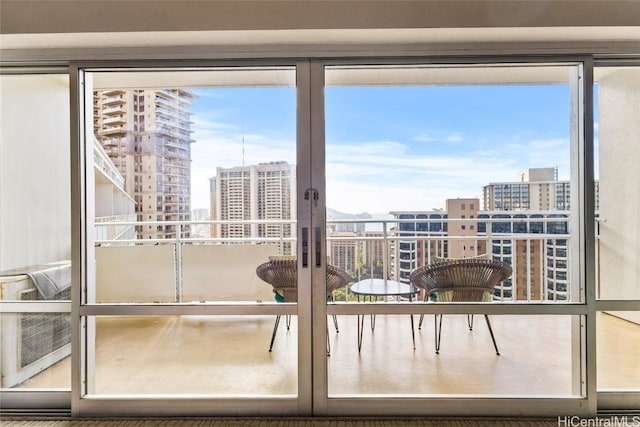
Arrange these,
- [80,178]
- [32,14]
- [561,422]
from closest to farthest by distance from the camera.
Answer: [32,14] → [561,422] → [80,178]

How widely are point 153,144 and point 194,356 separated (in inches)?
61.3

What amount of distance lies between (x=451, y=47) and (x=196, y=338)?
2582 millimetres

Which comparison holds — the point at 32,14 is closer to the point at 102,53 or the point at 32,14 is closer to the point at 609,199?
the point at 102,53

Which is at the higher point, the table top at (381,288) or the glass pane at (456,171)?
the glass pane at (456,171)

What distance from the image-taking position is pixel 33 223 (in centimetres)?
235

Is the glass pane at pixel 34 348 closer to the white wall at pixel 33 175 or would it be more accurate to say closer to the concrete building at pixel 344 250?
the white wall at pixel 33 175

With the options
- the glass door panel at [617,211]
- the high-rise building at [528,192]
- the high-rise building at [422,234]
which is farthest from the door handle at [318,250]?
the glass door panel at [617,211]

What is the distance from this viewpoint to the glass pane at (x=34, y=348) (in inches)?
89.9

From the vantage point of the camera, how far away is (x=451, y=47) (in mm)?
2088

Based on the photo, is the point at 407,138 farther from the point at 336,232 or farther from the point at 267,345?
the point at 267,345

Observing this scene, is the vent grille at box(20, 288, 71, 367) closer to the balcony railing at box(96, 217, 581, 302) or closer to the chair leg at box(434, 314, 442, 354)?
the balcony railing at box(96, 217, 581, 302)

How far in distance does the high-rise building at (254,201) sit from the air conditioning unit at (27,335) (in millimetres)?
1211

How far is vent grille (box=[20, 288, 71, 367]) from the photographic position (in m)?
2.31

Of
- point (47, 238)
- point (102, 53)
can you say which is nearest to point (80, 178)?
point (47, 238)
